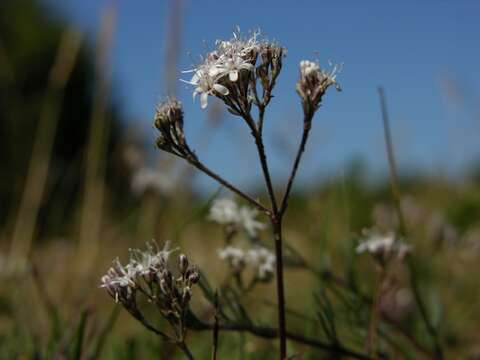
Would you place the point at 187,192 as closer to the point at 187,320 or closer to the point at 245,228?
the point at 245,228

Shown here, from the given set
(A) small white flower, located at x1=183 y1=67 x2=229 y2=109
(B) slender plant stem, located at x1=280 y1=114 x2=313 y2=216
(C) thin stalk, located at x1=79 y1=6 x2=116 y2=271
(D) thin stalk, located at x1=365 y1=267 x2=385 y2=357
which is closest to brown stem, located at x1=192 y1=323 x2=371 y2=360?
(D) thin stalk, located at x1=365 y1=267 x2=385 y2=357

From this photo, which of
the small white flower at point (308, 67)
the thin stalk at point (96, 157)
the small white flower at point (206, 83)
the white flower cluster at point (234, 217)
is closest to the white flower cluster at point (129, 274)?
the small white flower at point (206, 83)

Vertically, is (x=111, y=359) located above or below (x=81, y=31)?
below

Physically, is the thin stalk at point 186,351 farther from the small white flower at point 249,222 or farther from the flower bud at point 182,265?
the small white flower at point 249,222

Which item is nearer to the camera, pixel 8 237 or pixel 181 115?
pixel 181 115

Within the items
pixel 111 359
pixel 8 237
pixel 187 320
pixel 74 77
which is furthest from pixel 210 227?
pixel 74 77

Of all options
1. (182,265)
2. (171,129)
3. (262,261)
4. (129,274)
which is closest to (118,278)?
(129,274)

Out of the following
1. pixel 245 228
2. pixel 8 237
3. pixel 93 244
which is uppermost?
pixel 8 237

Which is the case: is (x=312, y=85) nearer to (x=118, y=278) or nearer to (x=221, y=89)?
(x=221, y=89)

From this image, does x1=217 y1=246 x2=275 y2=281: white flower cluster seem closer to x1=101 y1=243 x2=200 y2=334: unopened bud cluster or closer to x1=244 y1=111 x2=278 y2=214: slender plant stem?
x1=101 y1=243 x2=200 y2=334: unopened bud cluster
